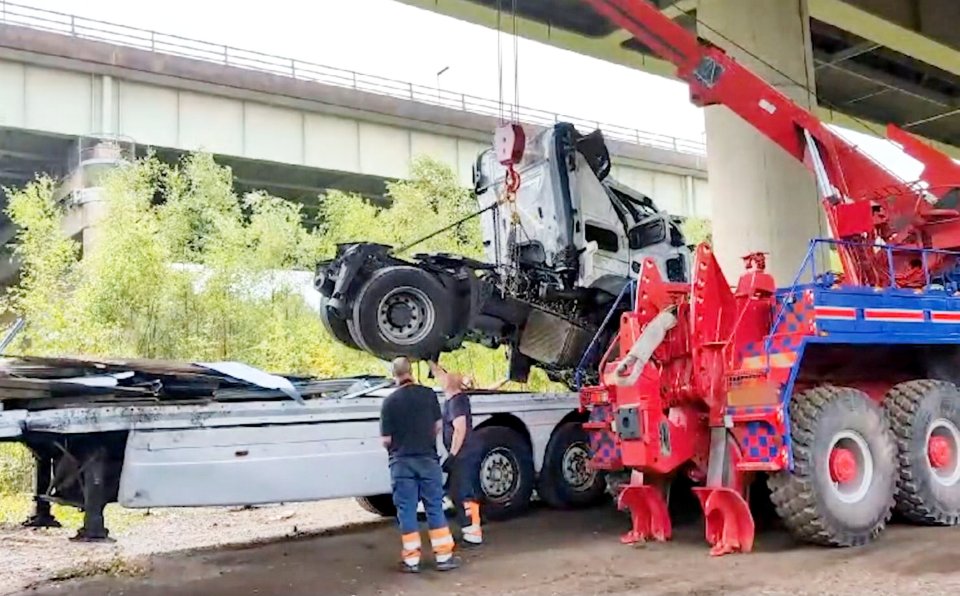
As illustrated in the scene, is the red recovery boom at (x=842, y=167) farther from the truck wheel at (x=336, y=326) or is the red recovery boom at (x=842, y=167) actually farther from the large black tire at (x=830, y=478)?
the truck wheel at (x=336, y=326)

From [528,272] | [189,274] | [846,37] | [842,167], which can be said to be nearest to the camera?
[528,272]

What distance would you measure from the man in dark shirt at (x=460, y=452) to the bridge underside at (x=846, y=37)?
20.0 ft

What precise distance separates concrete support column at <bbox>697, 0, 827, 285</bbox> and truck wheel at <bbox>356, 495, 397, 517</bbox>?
502 cm

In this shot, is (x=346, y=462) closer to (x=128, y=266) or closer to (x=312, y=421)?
(x=312, y=421)

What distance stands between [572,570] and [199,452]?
8.47 feet

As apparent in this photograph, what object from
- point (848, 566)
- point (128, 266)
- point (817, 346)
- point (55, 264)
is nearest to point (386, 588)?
point (848, 566)

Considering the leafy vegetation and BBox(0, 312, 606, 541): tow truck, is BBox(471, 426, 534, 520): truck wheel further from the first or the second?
the leafy vegetation

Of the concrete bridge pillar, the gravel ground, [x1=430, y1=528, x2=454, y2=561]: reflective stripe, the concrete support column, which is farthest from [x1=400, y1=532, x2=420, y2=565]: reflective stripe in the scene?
the concrete bridge pillar

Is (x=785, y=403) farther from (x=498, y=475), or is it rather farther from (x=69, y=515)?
(x=69, y=515)

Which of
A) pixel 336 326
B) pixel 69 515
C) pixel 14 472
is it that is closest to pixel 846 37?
pixel 336 326

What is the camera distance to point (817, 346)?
6922 millimetres

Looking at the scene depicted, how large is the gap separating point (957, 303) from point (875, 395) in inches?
40.1

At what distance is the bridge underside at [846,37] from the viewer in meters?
14.1

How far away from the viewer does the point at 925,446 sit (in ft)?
23.6
